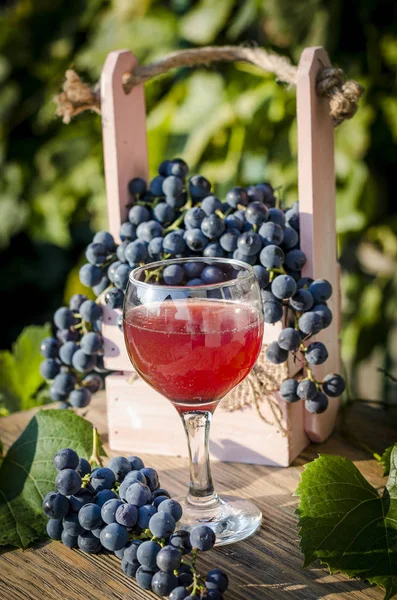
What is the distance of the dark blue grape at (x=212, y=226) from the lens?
1.06 m

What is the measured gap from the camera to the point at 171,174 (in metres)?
1.18

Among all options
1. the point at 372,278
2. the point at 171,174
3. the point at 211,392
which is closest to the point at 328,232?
the point at 171,174

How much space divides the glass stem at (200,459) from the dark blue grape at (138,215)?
338mm

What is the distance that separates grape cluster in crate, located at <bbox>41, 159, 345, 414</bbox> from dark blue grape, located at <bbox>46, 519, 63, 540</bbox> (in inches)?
12.1

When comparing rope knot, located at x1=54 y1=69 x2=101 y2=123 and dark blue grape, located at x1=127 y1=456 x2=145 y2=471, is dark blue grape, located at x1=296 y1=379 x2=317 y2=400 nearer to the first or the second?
dark blue grape, located at x1=127 y1=456 x2=145 y2=471

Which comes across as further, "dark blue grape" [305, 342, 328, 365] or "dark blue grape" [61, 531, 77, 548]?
"dark blue grape" [305, 342, 328, 365]

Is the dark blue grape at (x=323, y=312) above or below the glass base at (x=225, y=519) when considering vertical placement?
above

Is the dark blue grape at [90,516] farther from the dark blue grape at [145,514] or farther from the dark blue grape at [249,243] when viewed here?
the dark blue grape at [249,243]

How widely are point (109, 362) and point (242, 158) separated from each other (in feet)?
3.08

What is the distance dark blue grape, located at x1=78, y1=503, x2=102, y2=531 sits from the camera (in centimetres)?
86

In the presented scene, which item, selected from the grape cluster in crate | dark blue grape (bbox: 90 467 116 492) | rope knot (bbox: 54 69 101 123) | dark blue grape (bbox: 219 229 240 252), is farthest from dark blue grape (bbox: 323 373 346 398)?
rope knot (bbox: 54 69 101 123)

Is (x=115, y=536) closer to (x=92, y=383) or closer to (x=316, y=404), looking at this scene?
(x=316, y=404)

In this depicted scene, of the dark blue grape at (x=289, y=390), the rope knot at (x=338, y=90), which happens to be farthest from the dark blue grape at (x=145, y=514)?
the rope knot at (x=338, y=90)

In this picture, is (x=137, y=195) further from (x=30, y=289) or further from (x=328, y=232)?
(x=30, y=289)
